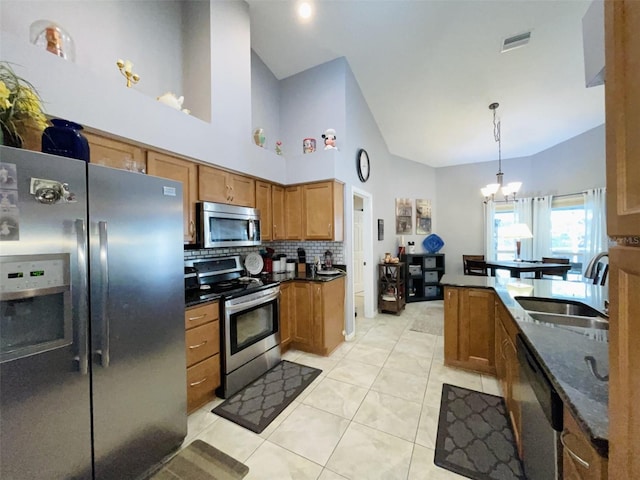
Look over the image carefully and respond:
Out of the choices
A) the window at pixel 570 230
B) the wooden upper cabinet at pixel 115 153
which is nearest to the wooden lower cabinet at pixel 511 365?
the wooden upper cabinet at pixel 115 153

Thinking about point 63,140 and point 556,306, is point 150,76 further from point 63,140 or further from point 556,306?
point 556,306

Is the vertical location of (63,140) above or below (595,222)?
above

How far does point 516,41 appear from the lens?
8.16 ft

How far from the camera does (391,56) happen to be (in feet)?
9.64

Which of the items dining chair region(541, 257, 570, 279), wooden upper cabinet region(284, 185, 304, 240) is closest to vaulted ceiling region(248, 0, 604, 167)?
wooden upper cabinet region(284, 185, 304, 240)

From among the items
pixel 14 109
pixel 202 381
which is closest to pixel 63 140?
pixel 14 109

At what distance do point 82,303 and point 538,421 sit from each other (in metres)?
2.17

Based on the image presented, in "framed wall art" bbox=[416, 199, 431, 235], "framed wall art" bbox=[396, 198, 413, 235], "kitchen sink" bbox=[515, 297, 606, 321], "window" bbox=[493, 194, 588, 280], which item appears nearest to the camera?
"kitchen sink" bbox=[515, 297, 606, 321]

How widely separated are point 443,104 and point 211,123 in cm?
324

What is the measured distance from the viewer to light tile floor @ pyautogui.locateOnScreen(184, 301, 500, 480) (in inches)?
58.3

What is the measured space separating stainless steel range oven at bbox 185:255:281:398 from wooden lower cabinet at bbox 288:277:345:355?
0.32 metres

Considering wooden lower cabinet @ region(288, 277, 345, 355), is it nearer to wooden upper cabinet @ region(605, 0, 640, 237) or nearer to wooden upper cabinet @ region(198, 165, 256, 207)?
wooden upper cabinet @ region(198, 165, 256, 207)

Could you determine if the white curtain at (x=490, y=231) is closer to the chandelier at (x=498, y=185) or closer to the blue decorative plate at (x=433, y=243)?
the blue decorative plate at (x=433, y=243)

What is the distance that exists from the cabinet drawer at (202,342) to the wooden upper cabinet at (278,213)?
1.46 metres
